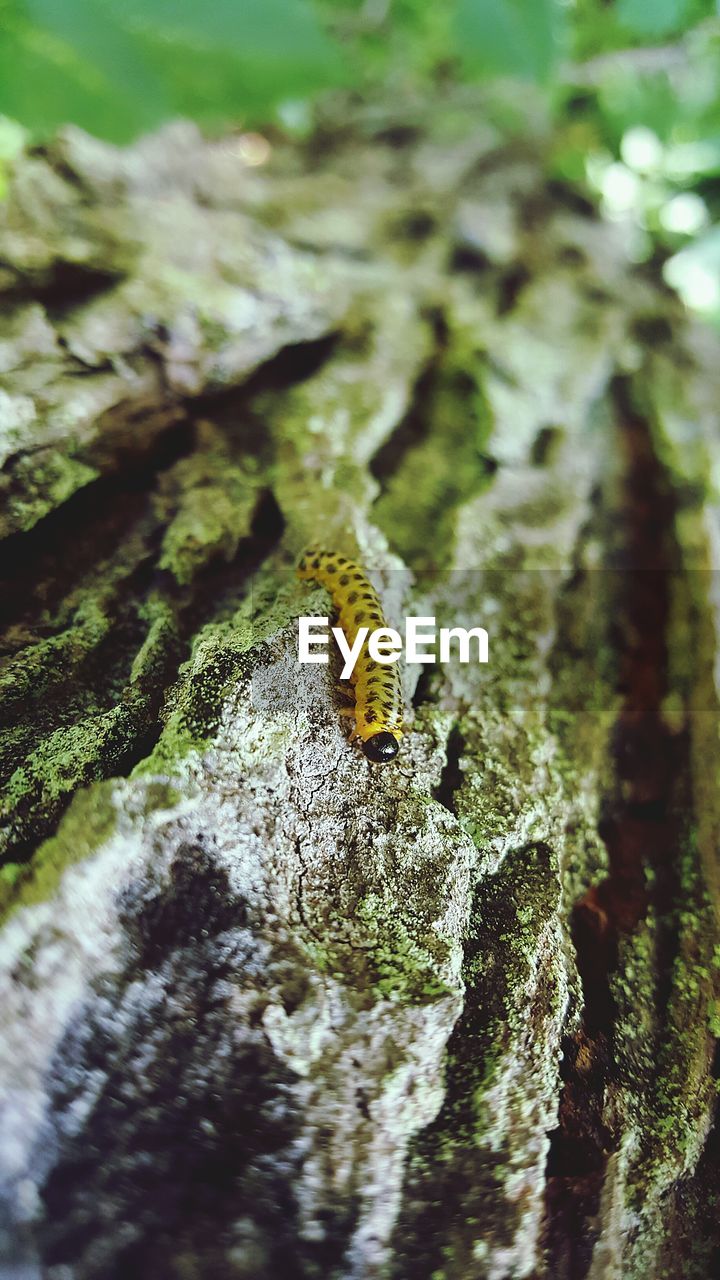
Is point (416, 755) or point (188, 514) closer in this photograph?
point (416, 755)

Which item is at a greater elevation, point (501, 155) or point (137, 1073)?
point (501, 155)

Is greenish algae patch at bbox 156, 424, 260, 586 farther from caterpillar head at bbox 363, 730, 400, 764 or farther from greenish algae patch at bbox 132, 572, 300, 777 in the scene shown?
caterpillar head at bbox 363, 730, 400, 764

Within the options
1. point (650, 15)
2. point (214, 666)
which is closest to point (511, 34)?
point (650, 15)

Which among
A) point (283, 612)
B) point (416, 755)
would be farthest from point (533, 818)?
point (283, 612)

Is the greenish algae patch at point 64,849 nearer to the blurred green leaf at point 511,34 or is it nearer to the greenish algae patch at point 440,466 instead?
the greenish algae patch at point 440,466

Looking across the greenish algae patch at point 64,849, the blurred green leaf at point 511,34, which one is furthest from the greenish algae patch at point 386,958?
the blurred green leaf at point 511,34

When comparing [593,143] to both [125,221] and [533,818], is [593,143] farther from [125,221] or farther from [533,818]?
[533,818]

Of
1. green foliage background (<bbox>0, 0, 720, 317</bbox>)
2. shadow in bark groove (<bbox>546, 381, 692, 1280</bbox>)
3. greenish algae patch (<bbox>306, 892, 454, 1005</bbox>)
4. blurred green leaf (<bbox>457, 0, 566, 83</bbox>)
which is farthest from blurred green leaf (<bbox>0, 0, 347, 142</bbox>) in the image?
shadow in bark groove (<bbox>546, 381, 692, 1280</bbox>)

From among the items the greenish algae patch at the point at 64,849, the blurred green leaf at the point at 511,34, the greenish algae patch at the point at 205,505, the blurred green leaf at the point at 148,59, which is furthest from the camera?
the greenish algae patch at the point at 205,505

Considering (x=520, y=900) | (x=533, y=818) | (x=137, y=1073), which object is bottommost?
(x=137, y=1073)
